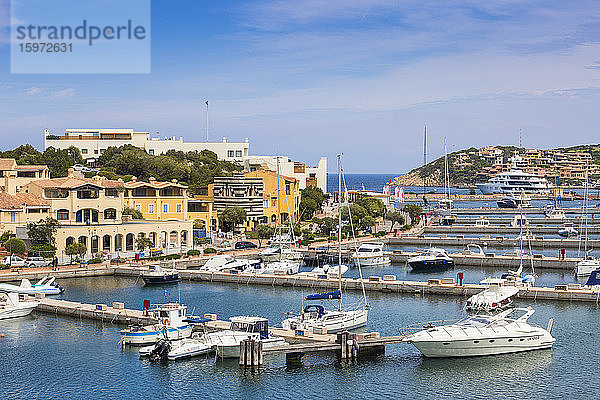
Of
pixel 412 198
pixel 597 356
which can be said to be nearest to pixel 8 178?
pixel 597 356

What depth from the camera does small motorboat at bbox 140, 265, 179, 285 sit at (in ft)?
184

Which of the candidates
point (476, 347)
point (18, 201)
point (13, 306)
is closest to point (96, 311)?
point (13, 306)

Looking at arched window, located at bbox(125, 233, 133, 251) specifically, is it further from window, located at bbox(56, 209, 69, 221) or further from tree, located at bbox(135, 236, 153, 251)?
window, located at bbox(56, 209, 69, 221)

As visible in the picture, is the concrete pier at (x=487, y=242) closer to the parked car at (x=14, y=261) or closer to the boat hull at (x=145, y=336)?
the parked car at (x=14, y=261)

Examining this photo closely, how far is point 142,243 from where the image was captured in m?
67.9

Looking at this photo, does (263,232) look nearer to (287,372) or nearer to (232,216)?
(232,216)

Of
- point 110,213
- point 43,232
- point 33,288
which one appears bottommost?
point 33,288

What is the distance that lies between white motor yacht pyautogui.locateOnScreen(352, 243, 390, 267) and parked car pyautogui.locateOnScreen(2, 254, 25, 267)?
25.3 m

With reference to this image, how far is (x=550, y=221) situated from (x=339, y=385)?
84.4m

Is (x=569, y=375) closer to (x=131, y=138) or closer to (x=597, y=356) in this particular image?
(x=597, y=356)

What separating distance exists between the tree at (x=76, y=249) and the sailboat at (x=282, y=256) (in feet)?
45.4

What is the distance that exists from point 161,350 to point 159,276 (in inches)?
829

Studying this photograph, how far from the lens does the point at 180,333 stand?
37.5 meters

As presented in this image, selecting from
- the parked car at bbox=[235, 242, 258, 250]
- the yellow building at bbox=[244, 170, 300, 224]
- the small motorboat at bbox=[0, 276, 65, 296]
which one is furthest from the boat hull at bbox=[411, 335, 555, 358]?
the yellow building at bbox=[244, 170, 300, 224]
